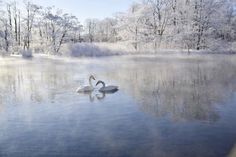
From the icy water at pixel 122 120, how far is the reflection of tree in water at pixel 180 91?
0.03m

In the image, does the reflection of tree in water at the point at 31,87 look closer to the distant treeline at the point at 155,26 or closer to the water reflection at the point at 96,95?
the water reflection at the point at 96,95

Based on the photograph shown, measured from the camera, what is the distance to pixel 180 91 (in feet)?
39.8

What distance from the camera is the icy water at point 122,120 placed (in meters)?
6.26

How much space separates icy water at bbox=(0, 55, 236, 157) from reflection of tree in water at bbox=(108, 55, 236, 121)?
3 cm

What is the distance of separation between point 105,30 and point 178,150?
78.9 m

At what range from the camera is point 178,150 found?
242 inches

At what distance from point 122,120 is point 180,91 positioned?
178 inches

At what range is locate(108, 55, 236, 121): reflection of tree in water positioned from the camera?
9.09 m

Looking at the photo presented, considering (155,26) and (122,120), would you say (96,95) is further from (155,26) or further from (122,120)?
(155,26)

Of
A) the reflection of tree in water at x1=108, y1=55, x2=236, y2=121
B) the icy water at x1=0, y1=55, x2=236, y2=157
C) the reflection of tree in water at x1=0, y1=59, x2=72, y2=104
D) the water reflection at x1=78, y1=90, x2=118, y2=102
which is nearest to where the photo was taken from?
the icy water at x1=0, y1=55, x2=236, y2=157

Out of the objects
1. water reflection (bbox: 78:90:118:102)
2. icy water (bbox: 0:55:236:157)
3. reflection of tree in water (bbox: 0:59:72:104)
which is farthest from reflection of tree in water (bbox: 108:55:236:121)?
reflection of tree in water (bbox: 0:59:72:104)

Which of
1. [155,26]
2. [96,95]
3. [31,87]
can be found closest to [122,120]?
[96,95]

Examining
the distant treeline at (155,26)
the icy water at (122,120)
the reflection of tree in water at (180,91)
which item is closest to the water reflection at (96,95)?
Answer: the icy water at (122,120)

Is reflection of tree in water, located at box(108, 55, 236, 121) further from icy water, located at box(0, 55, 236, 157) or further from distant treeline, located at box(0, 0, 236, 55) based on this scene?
distant treeline, located at box(0, 0, 236, 55)
